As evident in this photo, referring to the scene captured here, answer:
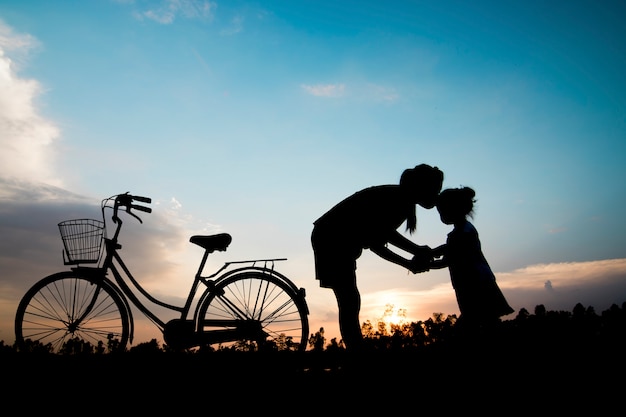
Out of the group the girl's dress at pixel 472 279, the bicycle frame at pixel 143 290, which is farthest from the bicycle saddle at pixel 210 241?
the girl's dress at pixel 472 279

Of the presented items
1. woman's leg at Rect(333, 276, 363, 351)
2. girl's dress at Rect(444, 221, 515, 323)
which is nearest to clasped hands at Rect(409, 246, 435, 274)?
girl's dress at Rect(444, 221, 515, 323)

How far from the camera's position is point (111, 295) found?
533 centimetres

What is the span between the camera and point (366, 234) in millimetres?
4492

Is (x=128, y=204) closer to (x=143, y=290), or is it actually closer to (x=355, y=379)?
(x=143, y=290)

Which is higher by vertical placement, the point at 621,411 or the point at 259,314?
the point at 259,314

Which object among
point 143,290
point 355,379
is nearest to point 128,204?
point 143,290

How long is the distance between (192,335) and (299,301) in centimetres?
161

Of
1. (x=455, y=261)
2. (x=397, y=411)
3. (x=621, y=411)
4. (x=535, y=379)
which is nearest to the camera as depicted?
(x=621, y=411)

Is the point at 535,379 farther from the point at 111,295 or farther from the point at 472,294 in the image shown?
the point at 111,295

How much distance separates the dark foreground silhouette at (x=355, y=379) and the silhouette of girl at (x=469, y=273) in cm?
28

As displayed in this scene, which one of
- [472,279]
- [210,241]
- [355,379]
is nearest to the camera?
[355,379]

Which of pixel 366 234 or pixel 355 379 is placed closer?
pixel 355 379

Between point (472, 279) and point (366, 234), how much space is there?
4.87 feet

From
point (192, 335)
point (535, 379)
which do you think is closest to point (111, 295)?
point (192, 335)
